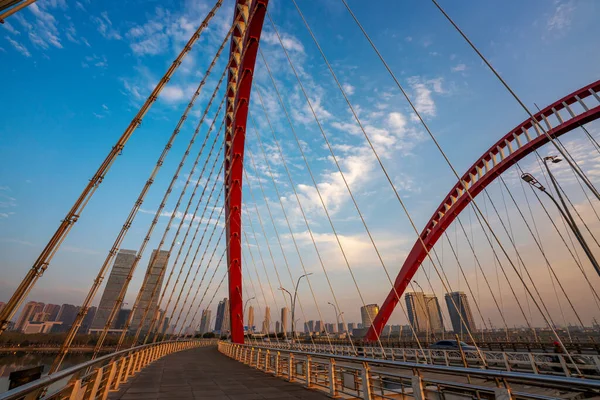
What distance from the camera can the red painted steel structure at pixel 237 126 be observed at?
1636 cm

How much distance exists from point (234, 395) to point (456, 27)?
35.6 feet

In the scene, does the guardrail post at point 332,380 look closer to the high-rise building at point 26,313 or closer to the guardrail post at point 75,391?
the guardrail post at point 75,391

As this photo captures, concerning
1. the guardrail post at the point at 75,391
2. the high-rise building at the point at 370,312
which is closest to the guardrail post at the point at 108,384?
the guardrail post at the point at 75,391

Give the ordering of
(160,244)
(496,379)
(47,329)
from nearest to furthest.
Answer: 1. (496,379)
2. (160,244)
3. (47,329)

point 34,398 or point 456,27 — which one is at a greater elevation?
point 456,27

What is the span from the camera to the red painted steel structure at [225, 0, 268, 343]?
16.4m

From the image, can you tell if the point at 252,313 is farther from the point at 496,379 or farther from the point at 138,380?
the point at 496,379

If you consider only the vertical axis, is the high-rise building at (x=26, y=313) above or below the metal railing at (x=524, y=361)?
above

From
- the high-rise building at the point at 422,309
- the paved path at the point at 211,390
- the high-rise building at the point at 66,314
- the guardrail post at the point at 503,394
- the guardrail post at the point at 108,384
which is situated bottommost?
the paved path at the point at 211,390

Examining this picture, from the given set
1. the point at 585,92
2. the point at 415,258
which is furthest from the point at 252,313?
the point at 585,92

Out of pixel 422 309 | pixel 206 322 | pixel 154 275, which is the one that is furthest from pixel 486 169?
pixel 206 322

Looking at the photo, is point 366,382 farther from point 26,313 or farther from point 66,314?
point 66,314

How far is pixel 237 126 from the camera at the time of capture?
72.4 feet

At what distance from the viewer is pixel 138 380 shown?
917cm
